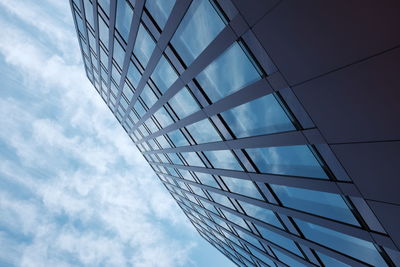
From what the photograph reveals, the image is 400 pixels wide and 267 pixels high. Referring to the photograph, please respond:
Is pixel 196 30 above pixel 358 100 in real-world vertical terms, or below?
above

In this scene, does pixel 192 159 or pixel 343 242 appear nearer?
pixel 343 242

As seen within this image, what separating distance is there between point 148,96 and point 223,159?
8.00m

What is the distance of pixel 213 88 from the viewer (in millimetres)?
11742

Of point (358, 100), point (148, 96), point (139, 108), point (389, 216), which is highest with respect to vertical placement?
point (139, 108)

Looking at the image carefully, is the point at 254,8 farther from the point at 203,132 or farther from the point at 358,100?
the point at 203,132

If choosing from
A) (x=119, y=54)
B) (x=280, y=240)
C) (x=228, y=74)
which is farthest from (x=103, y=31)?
(x=280, y=240)

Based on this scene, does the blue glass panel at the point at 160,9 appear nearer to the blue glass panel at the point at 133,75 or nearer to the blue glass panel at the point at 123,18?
the blue glass panel at the point at 123,18

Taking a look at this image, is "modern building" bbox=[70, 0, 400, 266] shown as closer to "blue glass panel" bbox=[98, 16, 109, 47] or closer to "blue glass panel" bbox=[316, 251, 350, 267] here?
"blue glass panel" bbox=[316, 251, 350, 267]

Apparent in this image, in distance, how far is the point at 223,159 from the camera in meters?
16.2

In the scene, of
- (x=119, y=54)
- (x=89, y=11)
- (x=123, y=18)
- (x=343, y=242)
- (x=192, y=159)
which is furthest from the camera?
(x=89, y=11)

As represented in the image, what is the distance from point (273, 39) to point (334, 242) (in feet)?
29.7

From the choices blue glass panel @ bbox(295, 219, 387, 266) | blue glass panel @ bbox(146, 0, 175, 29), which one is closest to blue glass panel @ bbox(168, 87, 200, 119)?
blue glass panel @ bbox(146, 0, 175, 29)

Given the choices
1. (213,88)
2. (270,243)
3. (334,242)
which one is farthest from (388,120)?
(270,243)

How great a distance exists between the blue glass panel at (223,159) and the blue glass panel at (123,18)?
8.34 metres
